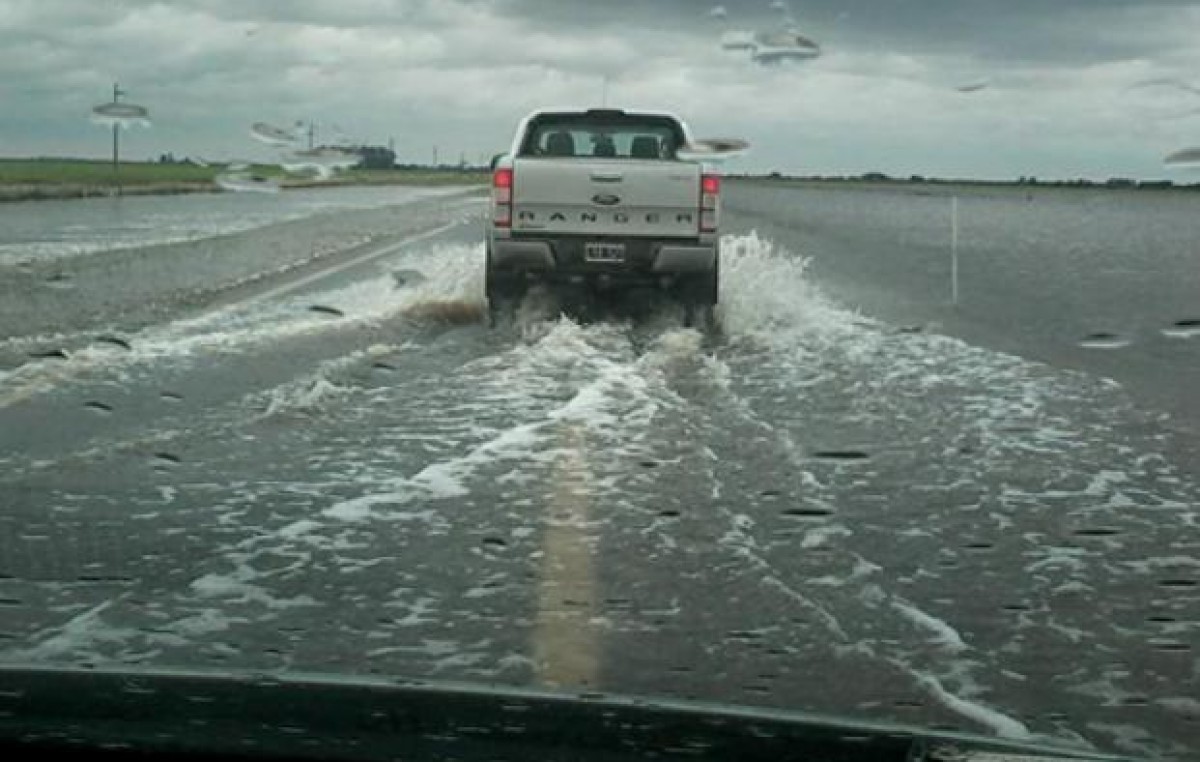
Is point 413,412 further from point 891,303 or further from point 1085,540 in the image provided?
point 891,303

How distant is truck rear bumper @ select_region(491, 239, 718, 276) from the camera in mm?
14406

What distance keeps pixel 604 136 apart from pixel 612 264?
6.25 ft

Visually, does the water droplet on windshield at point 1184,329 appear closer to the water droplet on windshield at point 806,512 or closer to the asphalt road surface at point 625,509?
the asphalt road surface at point 625,509

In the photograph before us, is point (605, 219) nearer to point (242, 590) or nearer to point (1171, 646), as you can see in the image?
point (242, 590)

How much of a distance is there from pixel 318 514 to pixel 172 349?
6.29 metres

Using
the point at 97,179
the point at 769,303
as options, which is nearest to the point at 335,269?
the point at 769,303

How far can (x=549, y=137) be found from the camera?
16.0 meters

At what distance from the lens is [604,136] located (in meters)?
15.8

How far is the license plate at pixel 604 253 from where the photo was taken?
47.3ft

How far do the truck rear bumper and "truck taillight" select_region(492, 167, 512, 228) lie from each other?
177mm

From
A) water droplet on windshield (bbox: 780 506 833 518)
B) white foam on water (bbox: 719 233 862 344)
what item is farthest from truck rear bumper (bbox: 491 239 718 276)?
water droplet on windshield (bbox: 780 506 833 518)

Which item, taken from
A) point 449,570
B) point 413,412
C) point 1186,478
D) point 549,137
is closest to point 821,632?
point 449,570

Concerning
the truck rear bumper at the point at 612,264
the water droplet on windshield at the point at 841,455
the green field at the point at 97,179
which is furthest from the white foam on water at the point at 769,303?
the green field at the point at 97,179

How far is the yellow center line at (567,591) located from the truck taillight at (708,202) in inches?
254
